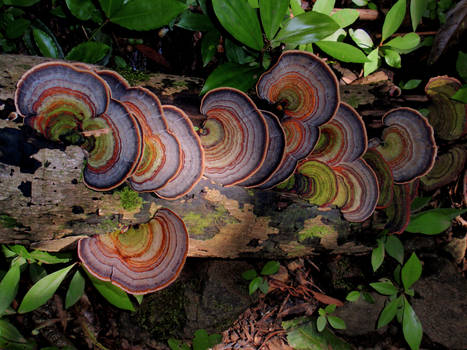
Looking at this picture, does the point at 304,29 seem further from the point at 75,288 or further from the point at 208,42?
the point at 75,288

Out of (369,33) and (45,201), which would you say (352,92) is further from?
(45,201)

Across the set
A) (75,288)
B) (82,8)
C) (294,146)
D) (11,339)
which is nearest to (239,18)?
(294,146)

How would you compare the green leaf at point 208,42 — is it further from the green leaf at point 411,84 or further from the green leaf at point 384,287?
the green leaf at point 384,287

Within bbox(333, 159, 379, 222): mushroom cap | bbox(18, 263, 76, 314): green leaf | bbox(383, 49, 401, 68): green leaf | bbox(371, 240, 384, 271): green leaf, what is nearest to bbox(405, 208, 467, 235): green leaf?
bbox(371, 240, 384, 271): green leaf

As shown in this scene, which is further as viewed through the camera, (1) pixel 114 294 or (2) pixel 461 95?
(1) pixel 114 294

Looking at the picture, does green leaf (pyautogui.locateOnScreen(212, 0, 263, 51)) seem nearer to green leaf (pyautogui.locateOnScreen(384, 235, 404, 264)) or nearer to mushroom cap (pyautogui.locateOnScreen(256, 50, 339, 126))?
mushroom cap (pyautogui.locateOnScreen(256, 50, 339, 126))

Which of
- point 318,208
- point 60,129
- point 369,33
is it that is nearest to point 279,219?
point 318,208

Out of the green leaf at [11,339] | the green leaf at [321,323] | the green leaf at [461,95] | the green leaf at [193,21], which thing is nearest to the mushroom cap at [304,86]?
the green leaf at [193,21]
